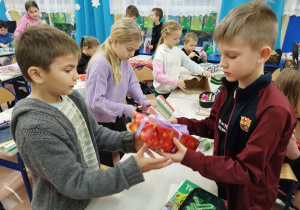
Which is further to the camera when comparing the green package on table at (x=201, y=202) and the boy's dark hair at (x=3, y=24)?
the boy's dark hair at (x=3, y=24)

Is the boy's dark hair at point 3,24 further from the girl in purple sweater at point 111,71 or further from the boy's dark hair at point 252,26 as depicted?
the boy's dark hair at point 252,26

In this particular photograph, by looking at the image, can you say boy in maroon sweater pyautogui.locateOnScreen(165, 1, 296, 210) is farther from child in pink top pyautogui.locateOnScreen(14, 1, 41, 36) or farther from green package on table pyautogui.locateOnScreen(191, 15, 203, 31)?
child in pink top pyautogui.locateOnScreen(14, 1, 41, 36)

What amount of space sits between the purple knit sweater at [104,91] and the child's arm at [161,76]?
0.48 meters

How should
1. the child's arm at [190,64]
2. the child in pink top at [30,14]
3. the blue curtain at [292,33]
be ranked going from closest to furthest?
the child's arm at [190,64]
the blue curtain at [292,33]
the child in pink top at [30,14]

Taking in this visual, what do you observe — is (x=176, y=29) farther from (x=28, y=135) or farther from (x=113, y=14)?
(x=113, y=14)

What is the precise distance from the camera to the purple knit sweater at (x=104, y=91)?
1.53 m

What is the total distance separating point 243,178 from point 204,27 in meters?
4.07

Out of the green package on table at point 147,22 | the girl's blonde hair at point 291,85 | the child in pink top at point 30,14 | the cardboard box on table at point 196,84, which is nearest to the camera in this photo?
the girl's blonde hair at point 291,85

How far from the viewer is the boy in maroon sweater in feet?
2.47

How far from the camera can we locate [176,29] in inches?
87.1

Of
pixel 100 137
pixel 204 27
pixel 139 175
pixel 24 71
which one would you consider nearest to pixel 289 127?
pixel 139 175

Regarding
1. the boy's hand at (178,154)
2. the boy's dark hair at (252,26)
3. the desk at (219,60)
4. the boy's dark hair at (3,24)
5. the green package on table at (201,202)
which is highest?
the boy's dark hair at (252,26)

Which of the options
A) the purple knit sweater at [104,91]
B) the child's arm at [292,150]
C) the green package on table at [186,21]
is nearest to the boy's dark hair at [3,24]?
the green package on table at [186,21]

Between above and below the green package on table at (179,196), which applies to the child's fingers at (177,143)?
above
